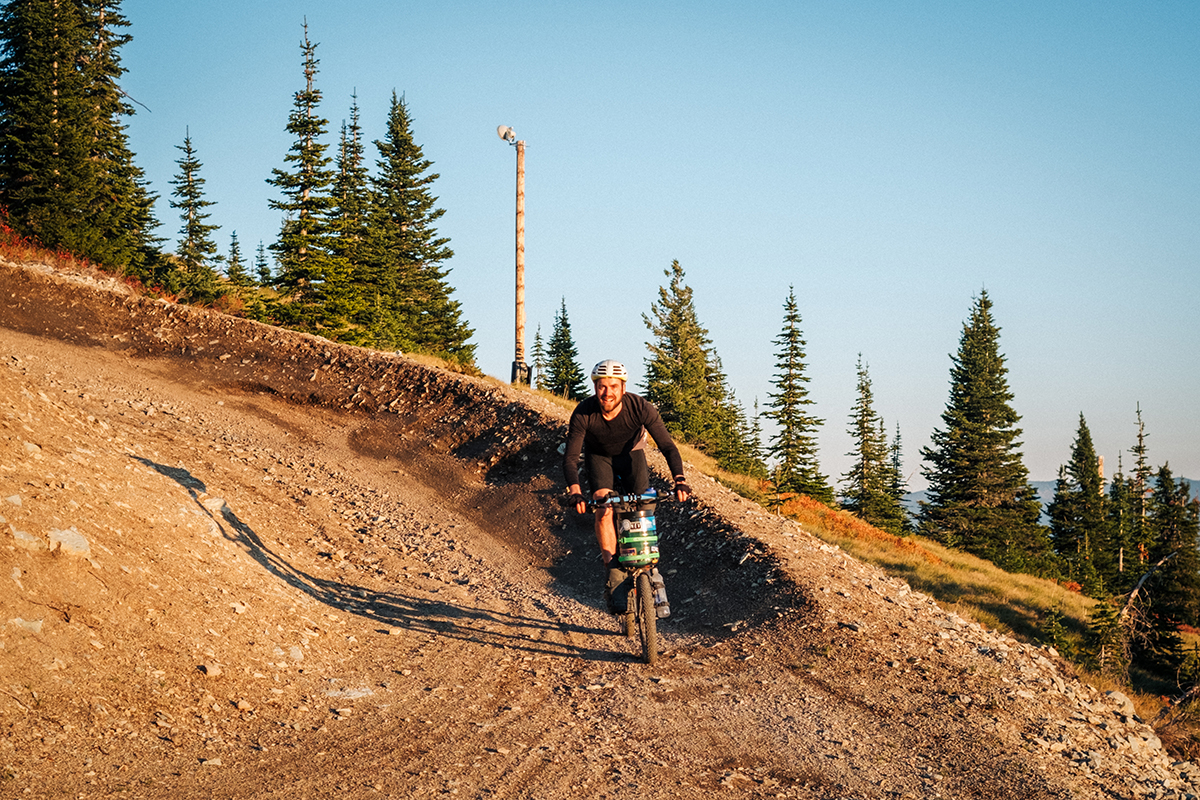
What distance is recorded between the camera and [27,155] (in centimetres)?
3164

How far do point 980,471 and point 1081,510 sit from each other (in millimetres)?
16923

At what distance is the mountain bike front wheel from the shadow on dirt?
37 centimetres

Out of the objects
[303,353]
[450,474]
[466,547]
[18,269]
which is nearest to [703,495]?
[466,547]

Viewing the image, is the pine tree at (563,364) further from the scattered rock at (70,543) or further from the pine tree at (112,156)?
the scattered rock at (70,543)

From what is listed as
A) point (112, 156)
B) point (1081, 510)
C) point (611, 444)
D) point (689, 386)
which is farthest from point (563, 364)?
point (1081, 510)

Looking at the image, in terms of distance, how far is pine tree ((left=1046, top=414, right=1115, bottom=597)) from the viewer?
6481 cm

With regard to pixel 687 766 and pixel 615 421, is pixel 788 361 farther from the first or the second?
pixel 687 766

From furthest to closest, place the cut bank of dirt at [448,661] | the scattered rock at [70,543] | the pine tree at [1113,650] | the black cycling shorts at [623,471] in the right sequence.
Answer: the pine tree at [1113,650]
the black cycling shorts at [623,471]
the scattered rock at [70,543]
the cut bank of dirt at [448,661]

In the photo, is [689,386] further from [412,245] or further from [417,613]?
[417,613]

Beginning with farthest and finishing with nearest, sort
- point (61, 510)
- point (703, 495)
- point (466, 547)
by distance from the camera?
point (703, 495)
point (466, 547)
point (61, 510)

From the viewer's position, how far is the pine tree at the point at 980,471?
2228 inches

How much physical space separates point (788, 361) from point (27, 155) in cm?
3649

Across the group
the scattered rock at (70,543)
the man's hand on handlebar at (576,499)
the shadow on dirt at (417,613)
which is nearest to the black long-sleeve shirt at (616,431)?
the man's hand on handlebar at (576,499)

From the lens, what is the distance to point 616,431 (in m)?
7.71
